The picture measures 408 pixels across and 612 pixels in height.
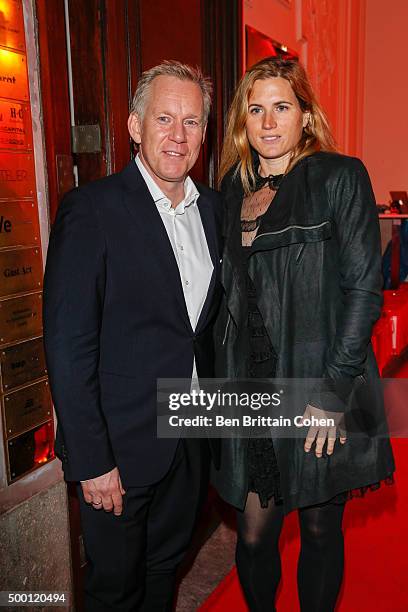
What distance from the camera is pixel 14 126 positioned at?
1558 mm

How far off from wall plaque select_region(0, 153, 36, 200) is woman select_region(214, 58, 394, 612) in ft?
1.76

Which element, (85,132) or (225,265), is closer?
(225,265)

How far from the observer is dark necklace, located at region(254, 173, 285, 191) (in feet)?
5.59

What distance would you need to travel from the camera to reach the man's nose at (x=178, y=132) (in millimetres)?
1531

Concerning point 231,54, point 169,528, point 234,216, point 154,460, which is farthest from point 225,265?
point 231,54

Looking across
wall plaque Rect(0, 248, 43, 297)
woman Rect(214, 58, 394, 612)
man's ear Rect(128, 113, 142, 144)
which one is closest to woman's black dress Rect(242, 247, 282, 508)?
woman Rect(214, 58, 394, 612)

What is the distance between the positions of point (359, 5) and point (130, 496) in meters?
5.26

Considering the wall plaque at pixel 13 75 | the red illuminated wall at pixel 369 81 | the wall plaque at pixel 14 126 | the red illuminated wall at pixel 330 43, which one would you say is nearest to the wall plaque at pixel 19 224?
the wall plaque at pixel 14 126

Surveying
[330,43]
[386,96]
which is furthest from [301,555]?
[386,96]

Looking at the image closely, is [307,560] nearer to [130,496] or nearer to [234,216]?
[130,496]

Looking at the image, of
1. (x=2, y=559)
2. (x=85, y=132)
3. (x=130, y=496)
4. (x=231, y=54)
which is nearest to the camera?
(x=130, y=496)

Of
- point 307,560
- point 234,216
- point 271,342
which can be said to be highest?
point 234,216

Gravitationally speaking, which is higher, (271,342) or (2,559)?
(271,342)

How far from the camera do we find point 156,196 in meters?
1.57
